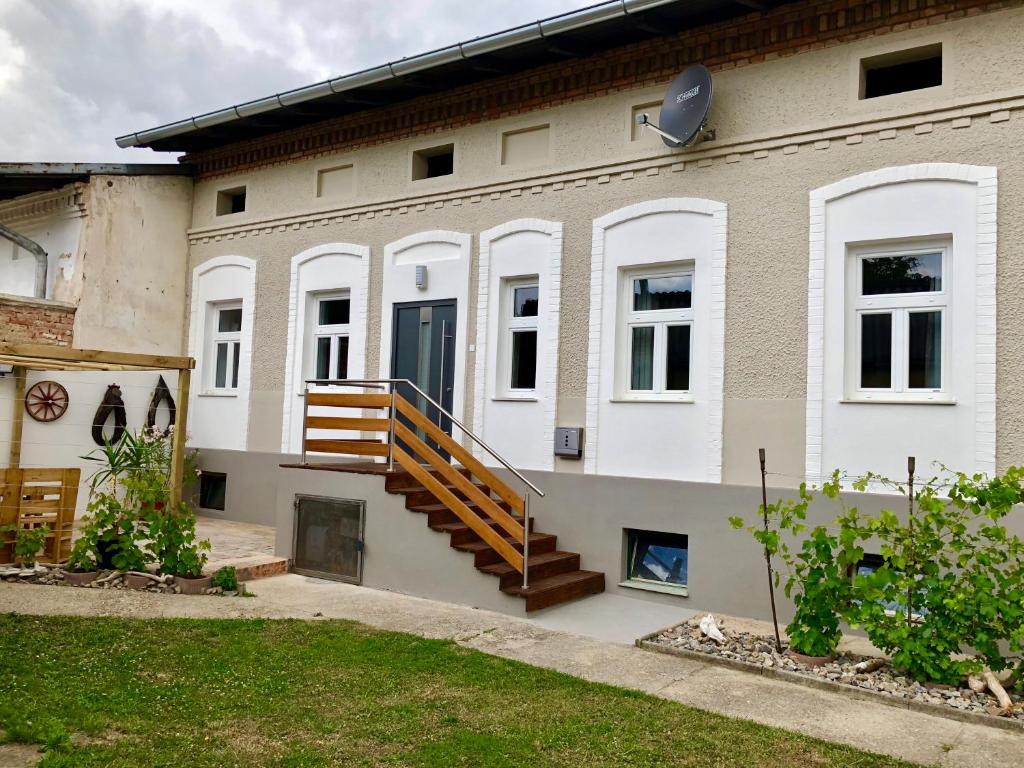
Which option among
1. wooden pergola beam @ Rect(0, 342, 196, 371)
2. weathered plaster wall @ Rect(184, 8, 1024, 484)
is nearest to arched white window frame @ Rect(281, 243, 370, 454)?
weathered plaster wall @ Rect(184, 8, 1024, 484)

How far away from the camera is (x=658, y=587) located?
29.2 ft

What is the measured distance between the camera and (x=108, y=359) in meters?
8.64

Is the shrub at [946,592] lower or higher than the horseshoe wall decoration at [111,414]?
lower

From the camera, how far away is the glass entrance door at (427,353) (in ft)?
35.6

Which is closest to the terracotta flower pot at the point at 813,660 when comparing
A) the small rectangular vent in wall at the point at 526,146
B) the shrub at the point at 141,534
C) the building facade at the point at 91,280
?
the shrub at the point at 141,534

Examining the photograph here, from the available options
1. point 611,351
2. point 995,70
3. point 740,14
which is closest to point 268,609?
point 611,351

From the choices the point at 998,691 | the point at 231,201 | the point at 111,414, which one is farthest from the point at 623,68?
the point at 111,414

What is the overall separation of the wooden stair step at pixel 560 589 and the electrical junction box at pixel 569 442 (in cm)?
127

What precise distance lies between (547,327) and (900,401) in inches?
152

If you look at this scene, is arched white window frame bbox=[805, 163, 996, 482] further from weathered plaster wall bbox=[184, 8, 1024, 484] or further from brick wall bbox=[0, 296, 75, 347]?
brick wall bbox=[0, 296, 75, 347]

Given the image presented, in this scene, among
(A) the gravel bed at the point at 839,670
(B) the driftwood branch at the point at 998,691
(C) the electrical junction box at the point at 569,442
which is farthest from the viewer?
(C) the electrical junction box at the point at 569,442

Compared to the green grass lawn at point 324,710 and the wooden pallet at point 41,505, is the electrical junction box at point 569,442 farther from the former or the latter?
the wooden pallet at point 41,505

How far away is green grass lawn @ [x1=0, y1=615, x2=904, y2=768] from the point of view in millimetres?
4496

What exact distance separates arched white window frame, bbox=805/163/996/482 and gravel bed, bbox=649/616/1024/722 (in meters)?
1.81
